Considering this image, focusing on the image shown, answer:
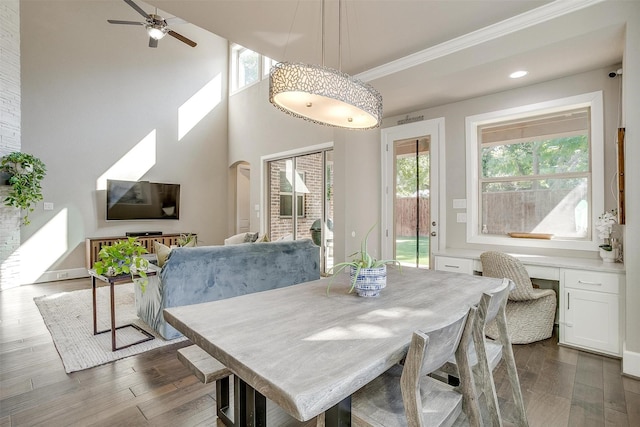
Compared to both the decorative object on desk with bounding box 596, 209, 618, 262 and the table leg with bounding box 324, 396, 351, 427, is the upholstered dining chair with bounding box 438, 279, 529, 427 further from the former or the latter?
the decorative object on desk with bounding box 596, 209, 618, 262

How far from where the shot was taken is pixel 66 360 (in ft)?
8.38

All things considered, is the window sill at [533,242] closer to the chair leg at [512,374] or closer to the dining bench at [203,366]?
the chair leg at [512,374]

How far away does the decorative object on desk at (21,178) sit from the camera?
4.63m

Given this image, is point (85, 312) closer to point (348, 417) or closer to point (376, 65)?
point (348, 417)

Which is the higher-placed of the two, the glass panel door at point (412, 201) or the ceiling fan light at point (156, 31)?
the ceiling fan light at point (156, 31)

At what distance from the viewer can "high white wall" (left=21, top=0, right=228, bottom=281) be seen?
537cm

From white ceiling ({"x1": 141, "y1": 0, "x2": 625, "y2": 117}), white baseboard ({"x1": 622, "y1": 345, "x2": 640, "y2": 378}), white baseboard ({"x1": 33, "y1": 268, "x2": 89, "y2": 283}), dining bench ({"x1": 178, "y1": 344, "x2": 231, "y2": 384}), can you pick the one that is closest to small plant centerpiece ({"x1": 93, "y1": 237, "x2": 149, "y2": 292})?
dining bench ({"x1": 178, "y1": 344, "x2": 231, "y2": 384})

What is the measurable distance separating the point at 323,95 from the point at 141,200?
596cm

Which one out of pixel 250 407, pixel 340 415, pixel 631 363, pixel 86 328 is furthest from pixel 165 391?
pixel 631 363

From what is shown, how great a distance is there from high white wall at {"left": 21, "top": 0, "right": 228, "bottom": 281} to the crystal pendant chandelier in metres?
5.57

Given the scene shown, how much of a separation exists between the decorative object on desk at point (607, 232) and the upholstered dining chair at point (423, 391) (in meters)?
2.51

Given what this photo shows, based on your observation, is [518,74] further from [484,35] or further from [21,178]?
[21,178]

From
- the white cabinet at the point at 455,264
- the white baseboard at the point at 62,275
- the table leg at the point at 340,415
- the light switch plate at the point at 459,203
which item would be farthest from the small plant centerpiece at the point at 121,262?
the white baseboard at the point at 62,275

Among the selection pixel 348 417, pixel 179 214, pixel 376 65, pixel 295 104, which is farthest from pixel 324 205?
pixel 348 417
